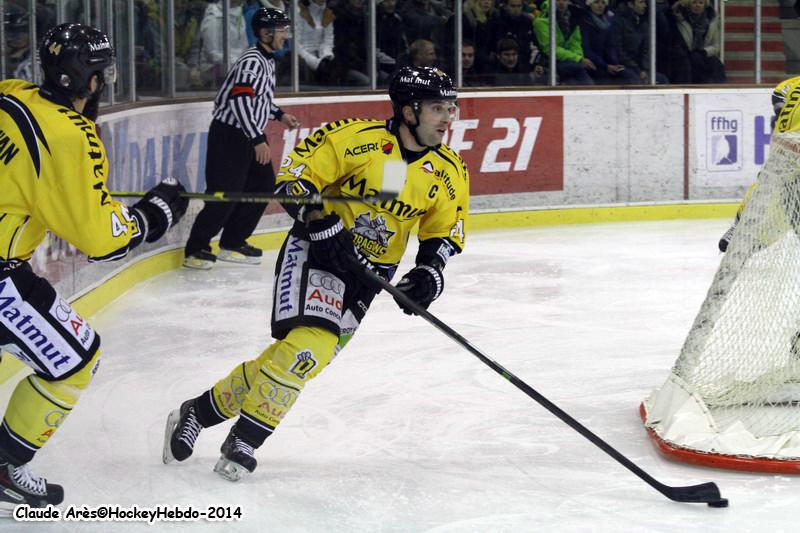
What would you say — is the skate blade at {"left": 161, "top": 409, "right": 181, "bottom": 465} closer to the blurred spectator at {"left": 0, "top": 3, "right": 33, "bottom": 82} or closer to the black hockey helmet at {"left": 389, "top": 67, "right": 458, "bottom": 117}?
the black hockey helmet at {"left": 389, "top": 67, "right": 458, "bottom": 117}

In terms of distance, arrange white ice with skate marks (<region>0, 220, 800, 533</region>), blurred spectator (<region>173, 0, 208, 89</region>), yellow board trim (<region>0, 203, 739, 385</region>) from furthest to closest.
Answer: yellow board trim (<region>0, 203, 739, 385</region>) → blurred spectator (<region>173, 0, 208, 89</region>) → white ice with skate marks (<region>0, 220, 800, 533</region>)

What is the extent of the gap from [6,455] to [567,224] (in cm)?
654

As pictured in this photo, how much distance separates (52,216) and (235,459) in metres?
0.91

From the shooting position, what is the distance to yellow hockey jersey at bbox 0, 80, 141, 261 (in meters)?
2.97

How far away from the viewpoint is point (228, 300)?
21.2 ft

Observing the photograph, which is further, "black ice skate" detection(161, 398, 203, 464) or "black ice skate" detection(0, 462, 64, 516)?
"black ice skate" detection(161, 398, 203, 464)

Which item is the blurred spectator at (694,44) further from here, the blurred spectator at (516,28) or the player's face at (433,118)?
the player's face at (433,118)

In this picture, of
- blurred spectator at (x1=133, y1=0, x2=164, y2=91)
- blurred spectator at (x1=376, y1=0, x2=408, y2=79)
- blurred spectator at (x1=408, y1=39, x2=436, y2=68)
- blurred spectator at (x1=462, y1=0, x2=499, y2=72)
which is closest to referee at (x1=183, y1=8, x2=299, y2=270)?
blurred spectator at (x1=133, y1=0, x2=164, y2=91)

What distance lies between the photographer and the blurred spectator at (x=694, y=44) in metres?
9.82

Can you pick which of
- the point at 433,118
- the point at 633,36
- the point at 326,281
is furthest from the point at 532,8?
the point at 326,281

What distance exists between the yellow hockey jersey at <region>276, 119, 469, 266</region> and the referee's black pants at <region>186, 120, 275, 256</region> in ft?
11.1

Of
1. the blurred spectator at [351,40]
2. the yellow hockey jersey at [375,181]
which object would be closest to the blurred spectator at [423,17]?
the blurred spectator at [351,40]

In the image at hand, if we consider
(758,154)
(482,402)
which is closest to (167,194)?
(482,402)

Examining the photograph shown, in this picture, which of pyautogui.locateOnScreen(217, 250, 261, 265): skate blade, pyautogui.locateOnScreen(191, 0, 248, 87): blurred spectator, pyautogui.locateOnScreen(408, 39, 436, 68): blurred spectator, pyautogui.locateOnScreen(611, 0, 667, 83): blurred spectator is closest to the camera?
pyautogui.locateOnScreen(217, 250, 261, 265): skate blade
